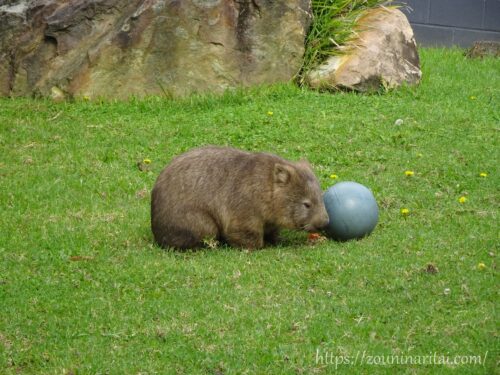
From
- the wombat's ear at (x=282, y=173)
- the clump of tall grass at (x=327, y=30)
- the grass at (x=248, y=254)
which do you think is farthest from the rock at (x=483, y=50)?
the wombat's ear at (x=282, y=173)

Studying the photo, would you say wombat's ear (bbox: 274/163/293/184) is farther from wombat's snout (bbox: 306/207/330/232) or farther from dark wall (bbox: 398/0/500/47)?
dark wall (bbox: 398/0/500/47)

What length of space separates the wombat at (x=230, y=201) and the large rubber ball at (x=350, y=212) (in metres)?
0.13

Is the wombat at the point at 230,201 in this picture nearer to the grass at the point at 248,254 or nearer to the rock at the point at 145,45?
the grass at the point at 248,254

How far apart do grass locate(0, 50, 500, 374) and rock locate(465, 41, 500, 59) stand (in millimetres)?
3426

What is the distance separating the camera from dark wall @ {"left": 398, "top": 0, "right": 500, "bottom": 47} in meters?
17.2

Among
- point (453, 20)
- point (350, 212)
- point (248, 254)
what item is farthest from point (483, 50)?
point (248, 254)

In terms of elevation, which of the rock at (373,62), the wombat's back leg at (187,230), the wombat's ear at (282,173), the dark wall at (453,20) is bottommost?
the dark wall at (453,20)

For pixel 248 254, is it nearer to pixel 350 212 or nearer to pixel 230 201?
pixel 230 201

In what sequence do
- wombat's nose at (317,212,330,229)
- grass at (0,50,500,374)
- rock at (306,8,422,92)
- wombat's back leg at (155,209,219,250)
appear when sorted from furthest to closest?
1. rock at (306,8,422,92)
2. wombat's nose at (317,212,330,229)
3. wombat's back leg at (155,209,219,250)
4. grass at (0,50,500,374)

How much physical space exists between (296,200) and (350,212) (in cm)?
46

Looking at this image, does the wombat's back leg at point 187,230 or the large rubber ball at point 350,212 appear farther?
the large rubber ball at point 350,212

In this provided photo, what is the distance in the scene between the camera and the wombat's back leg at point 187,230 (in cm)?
766

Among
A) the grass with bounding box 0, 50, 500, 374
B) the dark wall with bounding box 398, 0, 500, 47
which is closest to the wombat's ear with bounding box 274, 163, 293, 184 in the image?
the grass with bounding box 0, 50, 500, 374

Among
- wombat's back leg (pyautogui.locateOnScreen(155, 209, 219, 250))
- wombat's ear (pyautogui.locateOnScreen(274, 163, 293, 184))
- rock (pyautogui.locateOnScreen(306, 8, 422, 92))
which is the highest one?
wombat's ear (pyautogui.locateOnScreen(274, 163, 293, 184))
